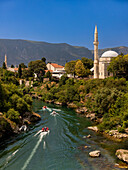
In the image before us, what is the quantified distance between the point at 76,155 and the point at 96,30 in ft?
200

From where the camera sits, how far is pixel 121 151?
82.7 ft

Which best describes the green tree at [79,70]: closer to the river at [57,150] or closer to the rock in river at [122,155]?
the river at [57,150]

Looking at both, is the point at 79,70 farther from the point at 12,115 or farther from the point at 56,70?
the point at 12,115

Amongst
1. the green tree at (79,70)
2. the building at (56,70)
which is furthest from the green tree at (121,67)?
the building at (56,70)

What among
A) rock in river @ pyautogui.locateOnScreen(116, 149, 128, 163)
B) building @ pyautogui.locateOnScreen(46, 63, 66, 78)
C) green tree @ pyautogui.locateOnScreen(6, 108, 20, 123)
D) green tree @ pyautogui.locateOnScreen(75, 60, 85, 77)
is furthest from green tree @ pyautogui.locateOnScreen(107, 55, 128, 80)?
building @ pyautogui.locateOnScreen(46, 63, 66, 78)

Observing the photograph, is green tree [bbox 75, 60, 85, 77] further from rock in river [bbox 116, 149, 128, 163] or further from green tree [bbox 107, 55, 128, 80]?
rock in river [bbox 116, 149, 128, 163]

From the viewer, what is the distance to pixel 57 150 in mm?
27875

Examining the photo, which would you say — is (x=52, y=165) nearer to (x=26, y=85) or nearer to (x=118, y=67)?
(x=118, y=67)

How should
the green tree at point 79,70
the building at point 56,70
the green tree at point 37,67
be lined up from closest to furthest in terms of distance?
the green tree at point 79,70 < the green tree at point 37,67 < the building at point 56,70

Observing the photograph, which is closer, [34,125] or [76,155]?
[76,155]

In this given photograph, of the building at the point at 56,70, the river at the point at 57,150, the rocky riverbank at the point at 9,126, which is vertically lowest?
the river at the point at 57,150

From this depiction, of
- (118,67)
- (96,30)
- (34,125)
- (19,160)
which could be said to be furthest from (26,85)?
(19,160)

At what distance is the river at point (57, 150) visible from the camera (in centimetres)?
2322

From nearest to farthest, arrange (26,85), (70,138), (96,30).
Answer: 1. (70,138)
2. (96,30)
3. (26,85)
